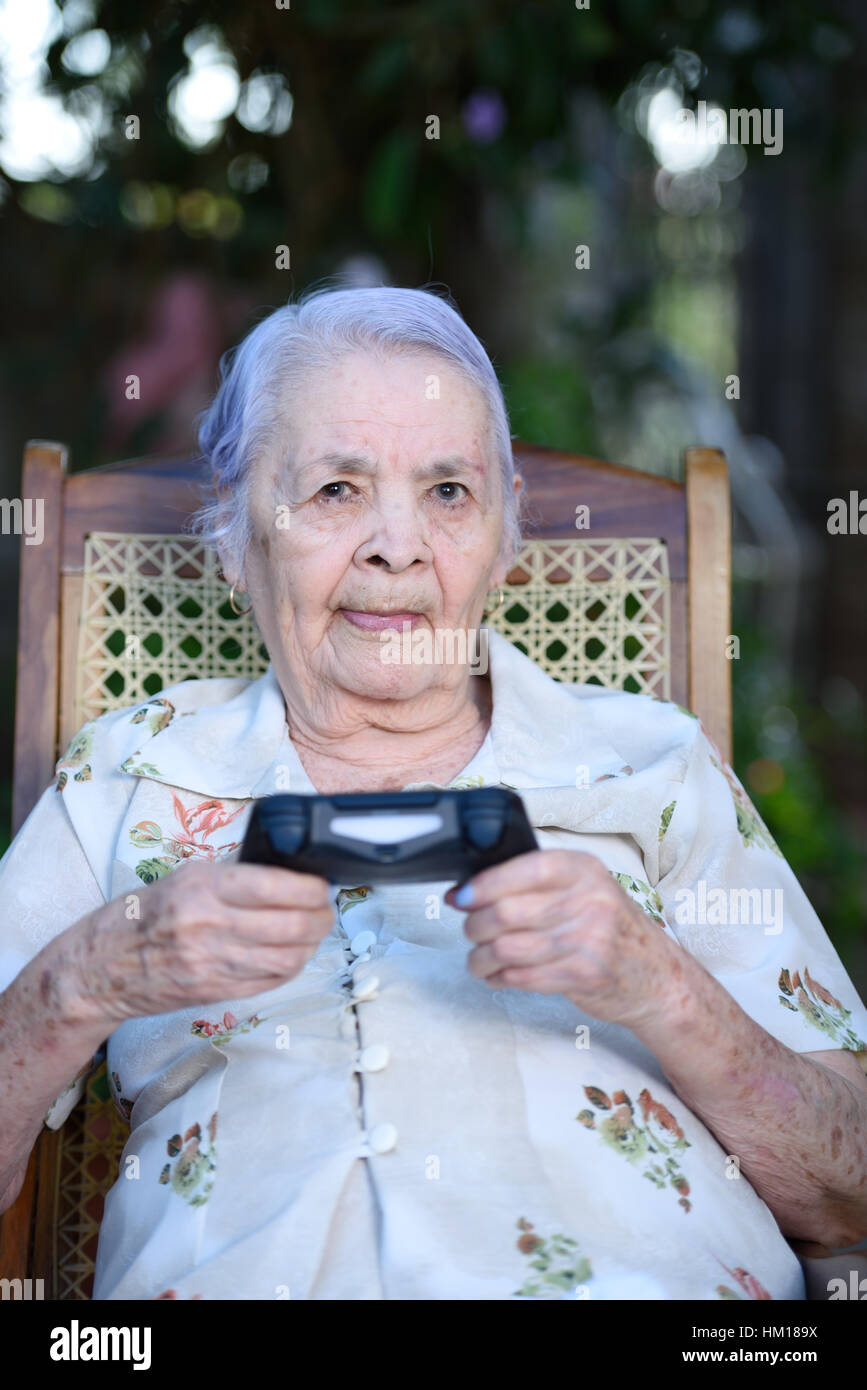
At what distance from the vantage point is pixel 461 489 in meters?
1.72

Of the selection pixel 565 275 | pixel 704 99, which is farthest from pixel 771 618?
pixel 704 99

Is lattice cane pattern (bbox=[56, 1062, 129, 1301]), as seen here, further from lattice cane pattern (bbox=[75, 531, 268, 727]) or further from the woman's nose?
the woman's nose

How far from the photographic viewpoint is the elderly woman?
1.31m

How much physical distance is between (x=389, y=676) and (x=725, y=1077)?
640 millimetres

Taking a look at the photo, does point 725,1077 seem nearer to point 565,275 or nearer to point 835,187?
point 835,187

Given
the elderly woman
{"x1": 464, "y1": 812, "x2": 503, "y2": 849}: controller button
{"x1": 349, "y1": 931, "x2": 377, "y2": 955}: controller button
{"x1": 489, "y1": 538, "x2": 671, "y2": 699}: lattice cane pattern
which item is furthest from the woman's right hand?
{"x1": 489, "y1": 538, "x2": 671, "y2": 699}: lattice cane pattern

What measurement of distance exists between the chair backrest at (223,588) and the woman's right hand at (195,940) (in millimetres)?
662

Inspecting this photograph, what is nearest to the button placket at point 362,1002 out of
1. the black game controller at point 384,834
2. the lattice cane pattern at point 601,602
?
the black game controller at point 384,834

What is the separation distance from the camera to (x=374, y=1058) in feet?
4.64

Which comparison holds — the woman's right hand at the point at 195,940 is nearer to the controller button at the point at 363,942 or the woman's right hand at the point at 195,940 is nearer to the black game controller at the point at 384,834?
the black game controller at the point at 384,834

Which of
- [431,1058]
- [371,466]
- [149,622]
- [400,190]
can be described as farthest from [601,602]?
[400,190]

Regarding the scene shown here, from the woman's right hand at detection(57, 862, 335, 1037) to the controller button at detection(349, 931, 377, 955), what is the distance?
27 cm

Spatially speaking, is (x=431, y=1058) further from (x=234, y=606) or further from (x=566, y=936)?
(x=234, y=606)

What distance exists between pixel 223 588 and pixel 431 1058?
0.94 m
